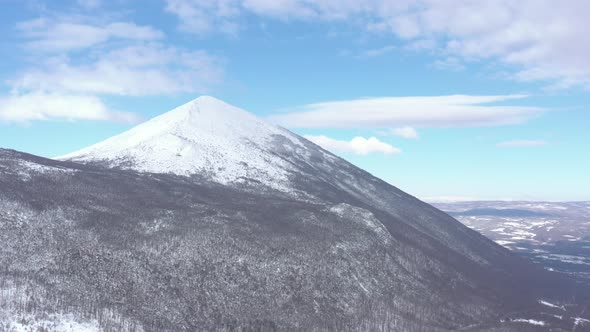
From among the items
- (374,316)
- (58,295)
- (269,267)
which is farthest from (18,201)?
(374,316)

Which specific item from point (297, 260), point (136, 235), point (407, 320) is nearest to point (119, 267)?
point (136, 235)

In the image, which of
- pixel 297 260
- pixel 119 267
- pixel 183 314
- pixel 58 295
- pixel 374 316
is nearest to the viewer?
pixel 58 295

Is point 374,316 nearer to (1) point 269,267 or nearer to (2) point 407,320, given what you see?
(2) point 407,320

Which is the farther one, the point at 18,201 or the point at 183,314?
the point at 18,201

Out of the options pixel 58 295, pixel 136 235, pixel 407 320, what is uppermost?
pixel 136 235

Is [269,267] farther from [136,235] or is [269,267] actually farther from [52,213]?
[52,213]

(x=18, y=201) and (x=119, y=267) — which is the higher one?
(x=18, y=201)

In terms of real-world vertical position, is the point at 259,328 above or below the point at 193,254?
below

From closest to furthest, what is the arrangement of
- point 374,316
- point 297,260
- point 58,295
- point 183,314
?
point 58,295 → point 183,314 → point 374,316 → point 297,260

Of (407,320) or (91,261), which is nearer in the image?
(91,261)
